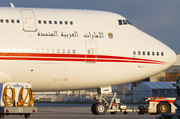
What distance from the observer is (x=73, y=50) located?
885 inches

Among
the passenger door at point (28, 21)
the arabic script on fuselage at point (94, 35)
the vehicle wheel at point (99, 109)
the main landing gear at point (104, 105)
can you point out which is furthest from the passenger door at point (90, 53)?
the passenger door at point (28, 21)

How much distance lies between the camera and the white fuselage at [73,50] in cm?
2150

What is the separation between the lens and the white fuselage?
21.5 meters

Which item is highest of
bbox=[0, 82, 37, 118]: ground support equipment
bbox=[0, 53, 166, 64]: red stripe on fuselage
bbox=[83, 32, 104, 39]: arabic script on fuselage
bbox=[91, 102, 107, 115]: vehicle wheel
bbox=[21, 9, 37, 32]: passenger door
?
bbox=[21, 9, 37, 32]: passenger door

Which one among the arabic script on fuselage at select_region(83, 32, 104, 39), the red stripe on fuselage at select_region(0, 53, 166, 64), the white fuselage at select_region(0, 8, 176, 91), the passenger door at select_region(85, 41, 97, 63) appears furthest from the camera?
the arabic script on fuselage at select_region(83, 32, 104, 39)

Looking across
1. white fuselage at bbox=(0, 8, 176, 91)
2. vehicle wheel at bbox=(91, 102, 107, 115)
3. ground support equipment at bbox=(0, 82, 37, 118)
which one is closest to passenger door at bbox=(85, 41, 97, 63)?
white fuselage at bbox=(0, 8, 176, 91)

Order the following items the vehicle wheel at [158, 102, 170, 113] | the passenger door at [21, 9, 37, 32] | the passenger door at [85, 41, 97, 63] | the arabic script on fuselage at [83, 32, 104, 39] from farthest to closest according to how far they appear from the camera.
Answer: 1. the vehicle wheel at [158, 102, 170, 113]
2. the arabic script on fuselage at [83, 32, 104, 39]
3. the passenger door at [85, 41, 97, 63]
4. the passenger door at [21, 9, 37, 32]

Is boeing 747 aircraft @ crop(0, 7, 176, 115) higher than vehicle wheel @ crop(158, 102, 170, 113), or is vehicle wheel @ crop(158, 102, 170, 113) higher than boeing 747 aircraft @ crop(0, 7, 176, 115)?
boeing 747 aircraft @ crop(0, 7, 176, 115)

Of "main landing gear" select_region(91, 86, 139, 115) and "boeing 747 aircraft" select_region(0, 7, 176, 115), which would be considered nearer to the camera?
"boeing 747 aircraft" select_region(0, 7, 176, 115)

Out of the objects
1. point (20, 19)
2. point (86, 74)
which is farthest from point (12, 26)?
point (86, 74)

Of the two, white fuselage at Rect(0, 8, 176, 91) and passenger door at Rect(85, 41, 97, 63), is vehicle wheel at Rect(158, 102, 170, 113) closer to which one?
white fuselage at Rect(0, 8, 176, 91)

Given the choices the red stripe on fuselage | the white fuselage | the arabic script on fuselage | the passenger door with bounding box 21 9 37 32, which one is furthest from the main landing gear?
the passenger door with bounding box 21 9 37 32

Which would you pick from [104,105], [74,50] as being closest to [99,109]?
[104,105]

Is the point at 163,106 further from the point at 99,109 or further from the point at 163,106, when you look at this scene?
the point at 99,109
